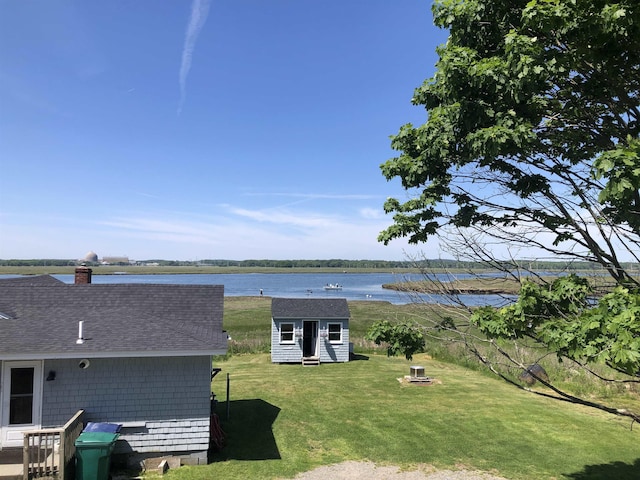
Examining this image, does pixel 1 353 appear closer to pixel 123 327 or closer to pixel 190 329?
pixel 123 327

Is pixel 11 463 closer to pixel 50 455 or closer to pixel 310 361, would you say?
pixel 50 455

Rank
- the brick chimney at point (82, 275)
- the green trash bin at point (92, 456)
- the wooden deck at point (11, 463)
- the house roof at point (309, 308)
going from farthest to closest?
the house roof at point (309, 308)
the brick chimney at point (82, 275)
the green trash bin at point (92, 456)
the wooden deck at point (11, 463)

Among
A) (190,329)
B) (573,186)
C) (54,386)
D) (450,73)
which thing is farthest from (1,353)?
(573,186)

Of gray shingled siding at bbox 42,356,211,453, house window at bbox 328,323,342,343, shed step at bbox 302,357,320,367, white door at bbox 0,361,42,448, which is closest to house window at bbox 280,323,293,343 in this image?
shed step at bbox 302,357,320,367

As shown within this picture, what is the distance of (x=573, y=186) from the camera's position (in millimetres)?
6797

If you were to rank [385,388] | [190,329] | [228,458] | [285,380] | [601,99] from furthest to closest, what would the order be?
[285,380]
[385,388]
[190,329]
[228,458]
[601,99]

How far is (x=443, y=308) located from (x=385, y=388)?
11011 millimetres

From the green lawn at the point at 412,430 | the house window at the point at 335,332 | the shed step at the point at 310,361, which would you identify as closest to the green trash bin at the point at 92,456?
the green lawn at the point at 412,430

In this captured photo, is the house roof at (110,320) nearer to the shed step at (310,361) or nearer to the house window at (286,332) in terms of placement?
the house window at (286,332)

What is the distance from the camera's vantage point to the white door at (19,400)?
9469mm

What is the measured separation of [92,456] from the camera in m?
8.77

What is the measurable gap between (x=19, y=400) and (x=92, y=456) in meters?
2.62

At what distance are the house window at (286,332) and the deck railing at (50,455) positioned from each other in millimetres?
14685

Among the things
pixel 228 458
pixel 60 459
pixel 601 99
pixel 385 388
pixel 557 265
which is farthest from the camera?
pixel 385 388
